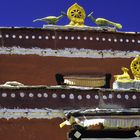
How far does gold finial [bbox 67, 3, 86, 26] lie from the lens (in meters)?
19.1

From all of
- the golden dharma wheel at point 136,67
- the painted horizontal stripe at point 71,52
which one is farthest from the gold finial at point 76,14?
the golden dharma wheel at point 136,67

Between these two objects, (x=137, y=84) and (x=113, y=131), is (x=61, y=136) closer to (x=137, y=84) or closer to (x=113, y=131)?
(x=113, y=131)

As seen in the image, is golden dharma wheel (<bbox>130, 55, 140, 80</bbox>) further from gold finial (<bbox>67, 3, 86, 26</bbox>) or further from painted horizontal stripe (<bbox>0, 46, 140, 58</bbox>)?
gold finial (<bbox>67, 3, 86, 26</bbox>)

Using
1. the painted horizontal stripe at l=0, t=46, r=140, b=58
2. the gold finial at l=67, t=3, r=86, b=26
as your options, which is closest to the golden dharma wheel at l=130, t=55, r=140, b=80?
the painted horizontal stripe at l=0, t=46, r=140, b=58

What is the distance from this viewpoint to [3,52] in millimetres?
17219

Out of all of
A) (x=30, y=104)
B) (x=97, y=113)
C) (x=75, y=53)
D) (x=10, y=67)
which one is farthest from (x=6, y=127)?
(x=75, y=53)

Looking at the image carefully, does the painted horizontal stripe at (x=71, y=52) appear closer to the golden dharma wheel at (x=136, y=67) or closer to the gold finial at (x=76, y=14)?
the gold finial at (x=76, y=14)

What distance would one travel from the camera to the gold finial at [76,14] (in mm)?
19078

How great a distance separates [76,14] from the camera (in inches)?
757

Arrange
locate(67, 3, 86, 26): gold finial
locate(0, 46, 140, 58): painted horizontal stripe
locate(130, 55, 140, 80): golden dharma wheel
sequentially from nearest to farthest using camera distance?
locate(130, 55, 140, 80): golden dharma wheel → locate(0, 46, 140, 58): painted horizontal stripe → locate(67, 3, 86, 26): gold finial

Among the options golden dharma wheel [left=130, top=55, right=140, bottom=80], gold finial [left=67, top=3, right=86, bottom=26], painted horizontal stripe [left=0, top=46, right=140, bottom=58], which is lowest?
golden dharma wheel [left=130, top=55, right=140, bottom=80]

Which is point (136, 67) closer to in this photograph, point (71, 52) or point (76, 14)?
point (71, 52)

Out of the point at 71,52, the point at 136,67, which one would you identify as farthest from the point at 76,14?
the point at 136,67

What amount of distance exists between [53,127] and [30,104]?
91cm
